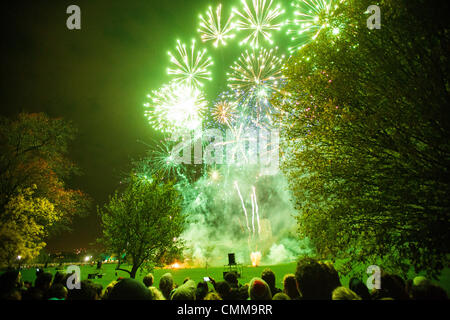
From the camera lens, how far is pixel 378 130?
7.89 meters

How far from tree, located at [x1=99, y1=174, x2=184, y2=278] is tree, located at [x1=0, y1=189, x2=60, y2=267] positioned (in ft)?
16.0

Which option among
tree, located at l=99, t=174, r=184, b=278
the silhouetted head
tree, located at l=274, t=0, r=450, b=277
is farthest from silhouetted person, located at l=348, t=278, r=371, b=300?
tree, located at l=99, t=174, r=184, b=278

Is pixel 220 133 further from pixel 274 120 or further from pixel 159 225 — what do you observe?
pixel 274 120

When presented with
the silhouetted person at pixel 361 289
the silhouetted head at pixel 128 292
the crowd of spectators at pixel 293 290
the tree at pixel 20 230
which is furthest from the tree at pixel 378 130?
the tree at pixel 20 230

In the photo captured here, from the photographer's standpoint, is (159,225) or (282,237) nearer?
(159,225)

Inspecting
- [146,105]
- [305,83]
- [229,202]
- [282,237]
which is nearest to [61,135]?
[146,105]

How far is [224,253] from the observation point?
5762 centimetres

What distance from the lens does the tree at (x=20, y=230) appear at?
14.0 m

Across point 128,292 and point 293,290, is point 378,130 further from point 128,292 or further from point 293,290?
point 128,292

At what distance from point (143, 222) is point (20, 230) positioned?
909 centimetres

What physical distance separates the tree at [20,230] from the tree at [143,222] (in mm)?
4879

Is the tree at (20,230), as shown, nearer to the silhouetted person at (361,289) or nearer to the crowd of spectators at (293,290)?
the crowd of spectators at (293,290)

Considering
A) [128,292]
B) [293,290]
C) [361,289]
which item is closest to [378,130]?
[361,289]
